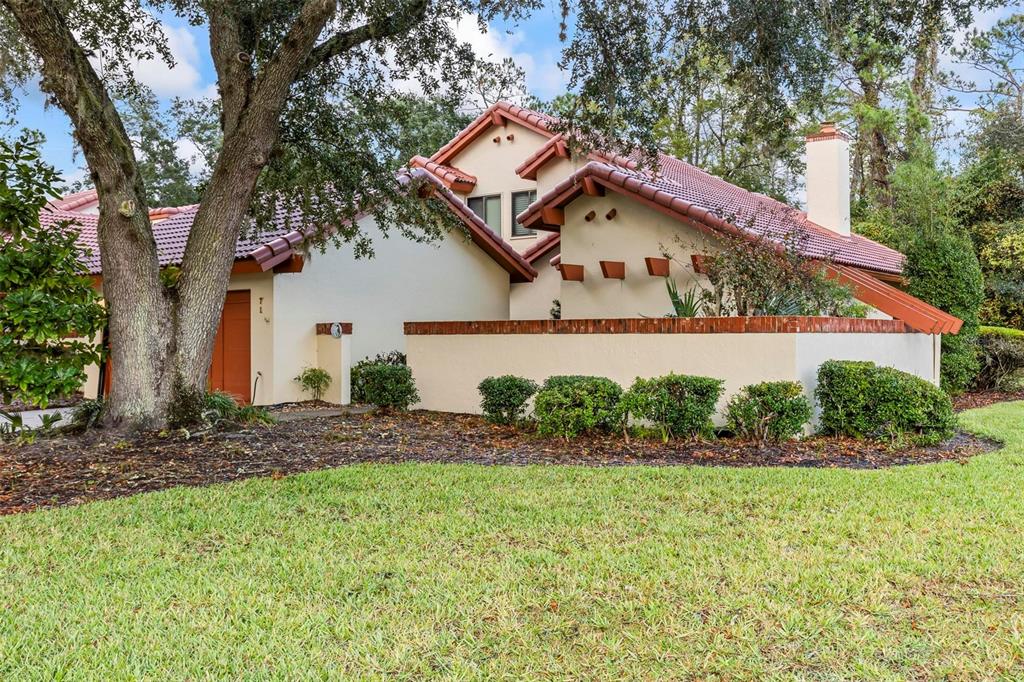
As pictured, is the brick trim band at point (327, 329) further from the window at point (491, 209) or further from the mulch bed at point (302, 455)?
the window at point (491, 209)

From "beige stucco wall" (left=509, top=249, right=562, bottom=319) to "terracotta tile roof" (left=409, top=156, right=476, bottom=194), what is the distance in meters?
4.74

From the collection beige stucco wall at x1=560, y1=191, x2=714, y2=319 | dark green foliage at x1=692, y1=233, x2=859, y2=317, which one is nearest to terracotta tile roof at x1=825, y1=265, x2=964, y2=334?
dark green foliage at x1=692, y1=233, x2=859, y2=317

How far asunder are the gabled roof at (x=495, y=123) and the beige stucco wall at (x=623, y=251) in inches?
290

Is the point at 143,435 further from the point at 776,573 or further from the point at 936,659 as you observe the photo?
the point at 936,659

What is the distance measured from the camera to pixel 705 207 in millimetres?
12742

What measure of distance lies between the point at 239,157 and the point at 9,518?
17.1ft

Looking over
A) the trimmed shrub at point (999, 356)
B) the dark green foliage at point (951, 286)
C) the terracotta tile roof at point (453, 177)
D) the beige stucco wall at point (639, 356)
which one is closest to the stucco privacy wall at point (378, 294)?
the beige stucco wall at point (639, 356)

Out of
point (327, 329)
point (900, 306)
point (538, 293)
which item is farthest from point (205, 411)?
point (538, 293)

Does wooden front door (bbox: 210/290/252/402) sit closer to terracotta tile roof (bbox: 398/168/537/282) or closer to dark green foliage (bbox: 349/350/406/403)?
dark green foliage (bbox: 349/350/406/403)

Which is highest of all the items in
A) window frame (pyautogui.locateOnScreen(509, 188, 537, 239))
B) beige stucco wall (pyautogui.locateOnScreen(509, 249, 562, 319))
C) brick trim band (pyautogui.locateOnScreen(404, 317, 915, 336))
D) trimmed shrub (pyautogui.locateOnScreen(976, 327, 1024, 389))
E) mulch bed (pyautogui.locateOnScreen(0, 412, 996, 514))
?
window frame (pyautogui.locateOnScreen(509, 188, 537, 239))

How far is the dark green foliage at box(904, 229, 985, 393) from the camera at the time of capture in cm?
1532

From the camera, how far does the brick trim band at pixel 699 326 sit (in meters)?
9.59

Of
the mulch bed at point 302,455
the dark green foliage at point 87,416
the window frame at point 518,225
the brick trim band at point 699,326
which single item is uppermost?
the window frame at point 518,225

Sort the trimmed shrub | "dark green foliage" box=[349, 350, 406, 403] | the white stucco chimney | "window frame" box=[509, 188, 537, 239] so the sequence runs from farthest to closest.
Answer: "window frame" box=[509, 188, 537, 239]
the white stucco chimney
the trimmed shrub
"dark green foliage" box=[349, 350, 406, 403]
